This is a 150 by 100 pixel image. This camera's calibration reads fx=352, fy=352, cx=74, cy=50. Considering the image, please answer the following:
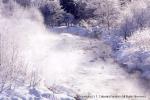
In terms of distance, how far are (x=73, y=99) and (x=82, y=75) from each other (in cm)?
596

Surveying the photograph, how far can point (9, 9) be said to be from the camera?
145ft

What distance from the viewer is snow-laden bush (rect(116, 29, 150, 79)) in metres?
25.8

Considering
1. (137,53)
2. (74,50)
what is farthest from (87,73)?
(74,50)

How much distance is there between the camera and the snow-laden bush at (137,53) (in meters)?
25.8

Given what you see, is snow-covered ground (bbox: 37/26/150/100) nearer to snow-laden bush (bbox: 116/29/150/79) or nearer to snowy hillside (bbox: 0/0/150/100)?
snowy hillside (bbox: 0/0/150/100)

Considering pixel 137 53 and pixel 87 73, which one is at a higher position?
pixel 137 53

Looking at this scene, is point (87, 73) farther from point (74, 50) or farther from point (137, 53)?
point (74, 50)

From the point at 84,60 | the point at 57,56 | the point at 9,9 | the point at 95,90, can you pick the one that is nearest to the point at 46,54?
the point at 57,56

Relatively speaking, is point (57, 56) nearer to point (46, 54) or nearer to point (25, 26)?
point (46, 54)

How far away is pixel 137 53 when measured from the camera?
27.6 metres

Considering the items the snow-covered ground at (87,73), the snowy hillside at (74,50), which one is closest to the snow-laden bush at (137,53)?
the snowy hillside at (74,50)

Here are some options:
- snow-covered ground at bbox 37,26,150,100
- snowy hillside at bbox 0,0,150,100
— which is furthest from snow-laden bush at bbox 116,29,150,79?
snow-covered ground at bbox 37,26,150,100

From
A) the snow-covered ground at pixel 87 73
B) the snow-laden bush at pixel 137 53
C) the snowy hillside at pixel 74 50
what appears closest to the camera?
the snowy hillside at pixel 74 50

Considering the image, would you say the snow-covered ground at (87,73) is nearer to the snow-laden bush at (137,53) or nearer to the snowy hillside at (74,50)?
the snowy hillside at (74,50)
